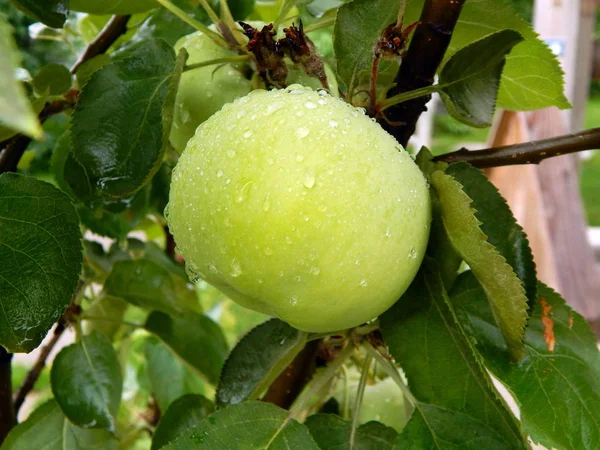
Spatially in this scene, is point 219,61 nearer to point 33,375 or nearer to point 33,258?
point 33,258

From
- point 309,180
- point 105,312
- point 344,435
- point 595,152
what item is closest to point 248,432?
point 344,435

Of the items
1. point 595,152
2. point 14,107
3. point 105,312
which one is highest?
point 14,107

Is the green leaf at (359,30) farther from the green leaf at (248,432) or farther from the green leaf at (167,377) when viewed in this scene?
the green leaf at (167,377)

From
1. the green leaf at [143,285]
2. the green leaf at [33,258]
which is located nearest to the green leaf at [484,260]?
the green leaf at [33,258]

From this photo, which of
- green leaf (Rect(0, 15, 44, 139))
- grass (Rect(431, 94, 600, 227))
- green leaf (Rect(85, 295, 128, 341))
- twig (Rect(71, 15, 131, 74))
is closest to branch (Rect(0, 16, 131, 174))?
twig (Rect(71, 15, 131, 74))

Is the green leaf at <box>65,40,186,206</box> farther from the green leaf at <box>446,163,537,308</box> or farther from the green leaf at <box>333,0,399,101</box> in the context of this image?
the green leaf at <box>446,163,537,308</box>

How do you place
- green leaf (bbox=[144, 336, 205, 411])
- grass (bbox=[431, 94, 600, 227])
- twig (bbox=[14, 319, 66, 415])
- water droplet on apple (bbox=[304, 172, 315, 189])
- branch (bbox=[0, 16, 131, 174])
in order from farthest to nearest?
1. grass (bbox=[431, 94, 600, 227])
2. green leaf (bbox=[144, 336, 205, 411])
3. twig (bbox=[14, 319, 66, 415])
4. branch (bbox=[0, 16, 131, 174])
5. water droplet on apple (bbox=[304, 172, 315, 189])
